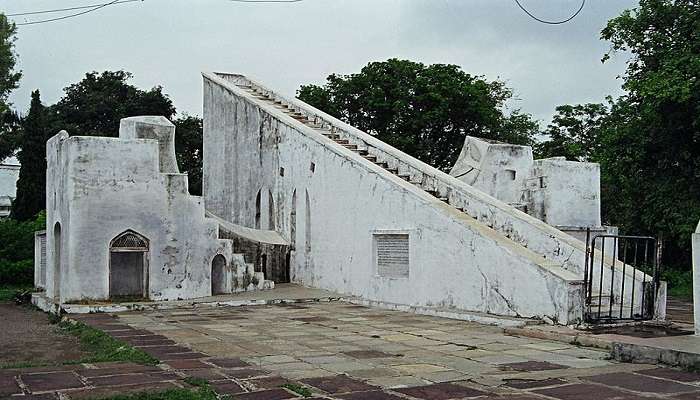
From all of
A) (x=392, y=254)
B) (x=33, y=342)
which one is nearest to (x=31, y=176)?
(x=392, y=254)

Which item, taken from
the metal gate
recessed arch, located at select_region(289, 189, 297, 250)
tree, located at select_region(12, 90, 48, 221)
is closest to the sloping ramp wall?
recessed arch, located at select_region(289, 189, 297, 250)

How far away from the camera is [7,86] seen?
29.5 m

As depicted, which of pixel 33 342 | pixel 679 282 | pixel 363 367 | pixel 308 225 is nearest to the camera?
pixel 363 367

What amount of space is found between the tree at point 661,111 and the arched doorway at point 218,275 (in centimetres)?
835

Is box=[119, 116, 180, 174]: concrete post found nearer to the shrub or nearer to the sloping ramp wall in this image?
the sloping ramp wall

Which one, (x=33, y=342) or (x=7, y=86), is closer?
(x=33, y=342)

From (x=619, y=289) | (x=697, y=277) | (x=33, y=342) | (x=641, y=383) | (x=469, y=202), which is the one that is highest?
(x=469, y=202)

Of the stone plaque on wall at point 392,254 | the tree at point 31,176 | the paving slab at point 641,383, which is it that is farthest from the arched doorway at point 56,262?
the paving slab at point 641,383

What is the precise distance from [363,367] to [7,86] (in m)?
26.9

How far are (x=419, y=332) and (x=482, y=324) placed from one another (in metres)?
1.18

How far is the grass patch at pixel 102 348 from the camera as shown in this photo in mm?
7359

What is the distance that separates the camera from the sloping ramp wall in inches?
409

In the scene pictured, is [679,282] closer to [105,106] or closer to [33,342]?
[33,342]

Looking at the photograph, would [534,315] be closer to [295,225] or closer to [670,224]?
[295,225]
